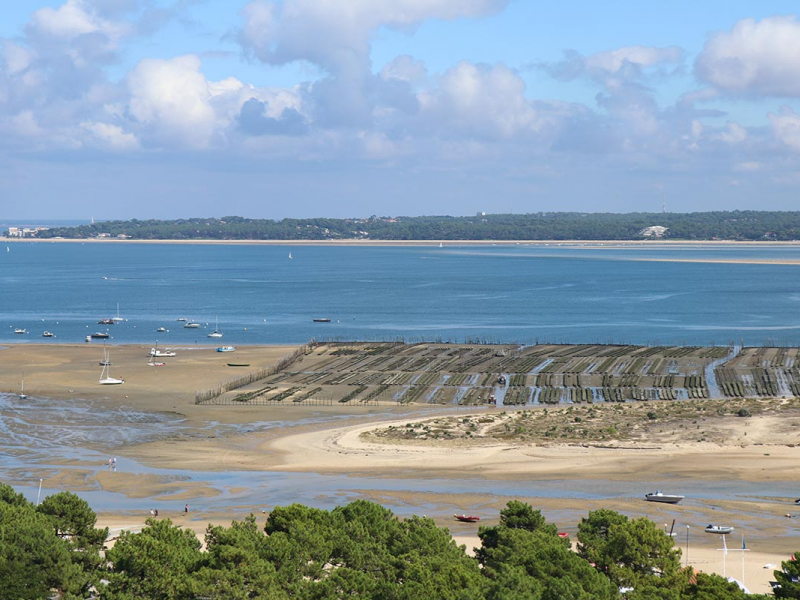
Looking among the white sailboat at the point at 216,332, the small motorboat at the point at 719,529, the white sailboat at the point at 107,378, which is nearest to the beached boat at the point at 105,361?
the white sailboat at the point at 107,378

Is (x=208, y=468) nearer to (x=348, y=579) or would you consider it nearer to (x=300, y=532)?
(x=300, y=532)

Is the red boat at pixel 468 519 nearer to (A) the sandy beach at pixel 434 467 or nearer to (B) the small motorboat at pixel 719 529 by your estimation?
(A) the sandy beach at pixel 434 467

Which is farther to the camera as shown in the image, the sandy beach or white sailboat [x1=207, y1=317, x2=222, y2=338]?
white sailboat [x1=207, y1=317, x2=222, y2=338]

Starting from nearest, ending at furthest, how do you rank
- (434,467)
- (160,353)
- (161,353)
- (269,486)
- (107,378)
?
(269,486) < (434,467) < (107,378) < (160,353) < (161,353)

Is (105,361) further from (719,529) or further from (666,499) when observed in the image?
(719,529)

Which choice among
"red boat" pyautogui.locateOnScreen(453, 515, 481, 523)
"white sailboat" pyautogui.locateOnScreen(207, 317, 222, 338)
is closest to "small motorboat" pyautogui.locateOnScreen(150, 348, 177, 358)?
"white sailboat" pyautogui.locateOnScreen(207, 317, 222, 338)

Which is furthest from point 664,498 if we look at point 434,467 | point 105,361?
point 105,361

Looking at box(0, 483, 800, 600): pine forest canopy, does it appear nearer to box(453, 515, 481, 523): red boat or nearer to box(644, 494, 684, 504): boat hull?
box(453, 515, 481, 523): red boat

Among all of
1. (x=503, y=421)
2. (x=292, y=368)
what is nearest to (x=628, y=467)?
(x=503, y=421)

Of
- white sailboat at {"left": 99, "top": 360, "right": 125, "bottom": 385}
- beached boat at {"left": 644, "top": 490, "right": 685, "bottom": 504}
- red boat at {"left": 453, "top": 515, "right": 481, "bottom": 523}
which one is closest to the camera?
red boat at {"left": 453, "top": 515, "right": 481, "bottom": 523}

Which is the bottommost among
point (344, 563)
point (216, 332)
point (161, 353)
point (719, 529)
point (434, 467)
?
point (216, 332)
